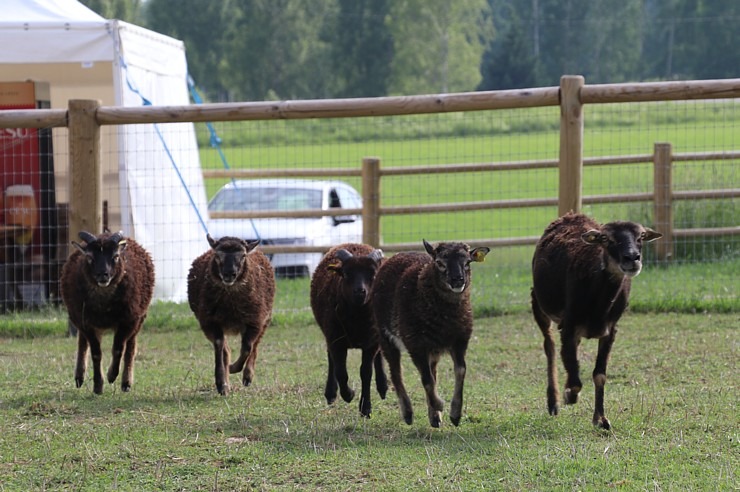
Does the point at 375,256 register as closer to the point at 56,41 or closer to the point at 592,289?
the point at 592,289

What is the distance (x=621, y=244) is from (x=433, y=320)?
1.35 metres

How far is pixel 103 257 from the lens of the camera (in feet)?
29.1

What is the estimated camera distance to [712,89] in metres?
11.1

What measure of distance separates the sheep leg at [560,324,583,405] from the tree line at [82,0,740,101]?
2711 inches

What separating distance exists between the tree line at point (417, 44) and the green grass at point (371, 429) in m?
66.5

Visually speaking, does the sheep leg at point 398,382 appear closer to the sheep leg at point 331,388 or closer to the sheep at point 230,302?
the sheep leg at point 331,388

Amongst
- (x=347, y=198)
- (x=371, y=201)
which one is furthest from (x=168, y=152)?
(x=347, y=198)

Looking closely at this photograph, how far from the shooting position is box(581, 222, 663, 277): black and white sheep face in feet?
23.8

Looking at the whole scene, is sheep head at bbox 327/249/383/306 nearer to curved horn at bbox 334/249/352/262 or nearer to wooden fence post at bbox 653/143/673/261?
curved horn at bbox 334/249/352/262

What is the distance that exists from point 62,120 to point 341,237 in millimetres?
5802

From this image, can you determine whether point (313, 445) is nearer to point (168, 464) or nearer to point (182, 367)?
point (168, 464)

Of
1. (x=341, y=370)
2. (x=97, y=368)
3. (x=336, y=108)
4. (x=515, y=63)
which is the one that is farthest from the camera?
(x=515, y=63)

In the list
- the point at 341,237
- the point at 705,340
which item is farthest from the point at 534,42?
the point at 705,340

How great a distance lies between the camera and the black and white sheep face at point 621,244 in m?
7.26
